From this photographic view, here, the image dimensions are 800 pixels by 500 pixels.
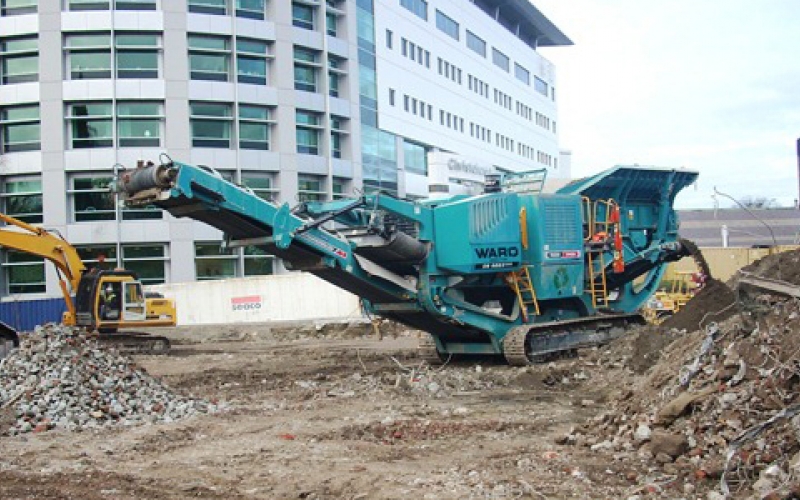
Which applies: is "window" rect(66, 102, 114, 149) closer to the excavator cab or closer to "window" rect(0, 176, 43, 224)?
"window" rect(0, 176, 43, 224)

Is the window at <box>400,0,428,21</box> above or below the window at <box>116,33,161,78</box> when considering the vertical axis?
above

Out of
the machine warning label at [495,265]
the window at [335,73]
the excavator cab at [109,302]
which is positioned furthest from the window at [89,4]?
the machine warning label at [495,265]

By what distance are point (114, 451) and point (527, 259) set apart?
7.83 metres

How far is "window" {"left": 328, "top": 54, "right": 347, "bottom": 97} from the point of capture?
45.1m

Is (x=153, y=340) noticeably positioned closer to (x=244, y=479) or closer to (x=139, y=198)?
(x=139, y=198)

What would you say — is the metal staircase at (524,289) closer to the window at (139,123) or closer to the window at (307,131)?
the window at (139,123)

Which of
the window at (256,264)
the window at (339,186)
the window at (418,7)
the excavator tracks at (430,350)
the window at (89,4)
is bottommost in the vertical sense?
the excavator tracks at (430,350)

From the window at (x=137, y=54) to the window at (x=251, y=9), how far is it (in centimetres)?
427

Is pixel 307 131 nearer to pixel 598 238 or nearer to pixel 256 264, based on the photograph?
pixel 256 264

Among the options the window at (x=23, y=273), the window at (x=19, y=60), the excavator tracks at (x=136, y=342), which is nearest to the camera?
the excavator tracks at (x=136, y=342)

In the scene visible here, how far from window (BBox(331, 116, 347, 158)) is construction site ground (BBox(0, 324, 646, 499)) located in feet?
102

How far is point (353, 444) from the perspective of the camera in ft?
28.6

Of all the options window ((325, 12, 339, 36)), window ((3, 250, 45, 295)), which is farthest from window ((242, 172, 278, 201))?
window ((3, 250, 45, 295))

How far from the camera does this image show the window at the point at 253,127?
136 feet
